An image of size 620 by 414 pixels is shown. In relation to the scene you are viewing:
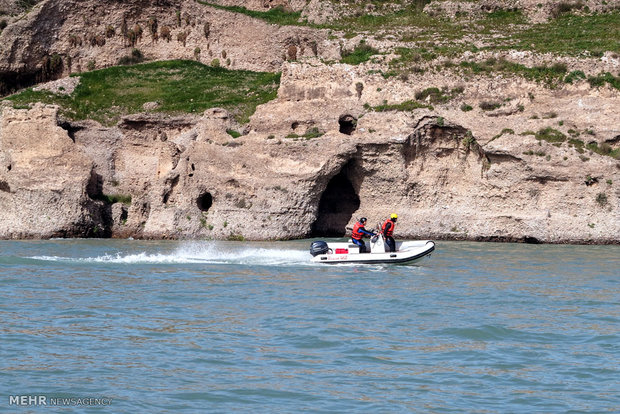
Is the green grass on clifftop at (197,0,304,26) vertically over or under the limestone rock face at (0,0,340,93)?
over

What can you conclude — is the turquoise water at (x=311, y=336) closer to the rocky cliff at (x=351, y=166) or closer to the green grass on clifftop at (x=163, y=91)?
the rocky cliff at (x=351, y=166)

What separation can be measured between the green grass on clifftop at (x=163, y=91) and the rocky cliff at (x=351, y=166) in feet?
4.78

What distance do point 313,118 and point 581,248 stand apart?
11.5 m

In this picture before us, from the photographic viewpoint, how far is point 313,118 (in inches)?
1526

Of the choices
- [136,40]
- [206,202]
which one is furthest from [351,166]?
[136,40]

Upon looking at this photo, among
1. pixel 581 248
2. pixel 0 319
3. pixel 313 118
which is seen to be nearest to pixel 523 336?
pixel 0 319

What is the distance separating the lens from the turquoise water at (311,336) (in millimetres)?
13695

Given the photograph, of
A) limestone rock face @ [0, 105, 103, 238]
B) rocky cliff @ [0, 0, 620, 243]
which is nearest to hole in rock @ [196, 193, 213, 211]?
rocky cliff @ [0, 0, 620, 243]

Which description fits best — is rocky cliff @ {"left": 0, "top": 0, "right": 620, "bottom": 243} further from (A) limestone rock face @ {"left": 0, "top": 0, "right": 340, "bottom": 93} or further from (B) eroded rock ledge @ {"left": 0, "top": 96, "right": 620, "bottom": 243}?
(A) limestone rock face @ {"left": 0, "top": 0, "right": 340, "bottom": 93}

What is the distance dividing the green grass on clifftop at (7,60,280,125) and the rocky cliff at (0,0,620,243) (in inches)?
57.4

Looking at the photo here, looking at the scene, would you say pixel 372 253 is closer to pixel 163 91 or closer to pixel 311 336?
pixel 311 336

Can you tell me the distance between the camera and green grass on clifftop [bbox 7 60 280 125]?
4259 centimetres

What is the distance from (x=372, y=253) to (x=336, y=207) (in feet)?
42.1

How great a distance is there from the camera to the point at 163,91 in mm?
44625
